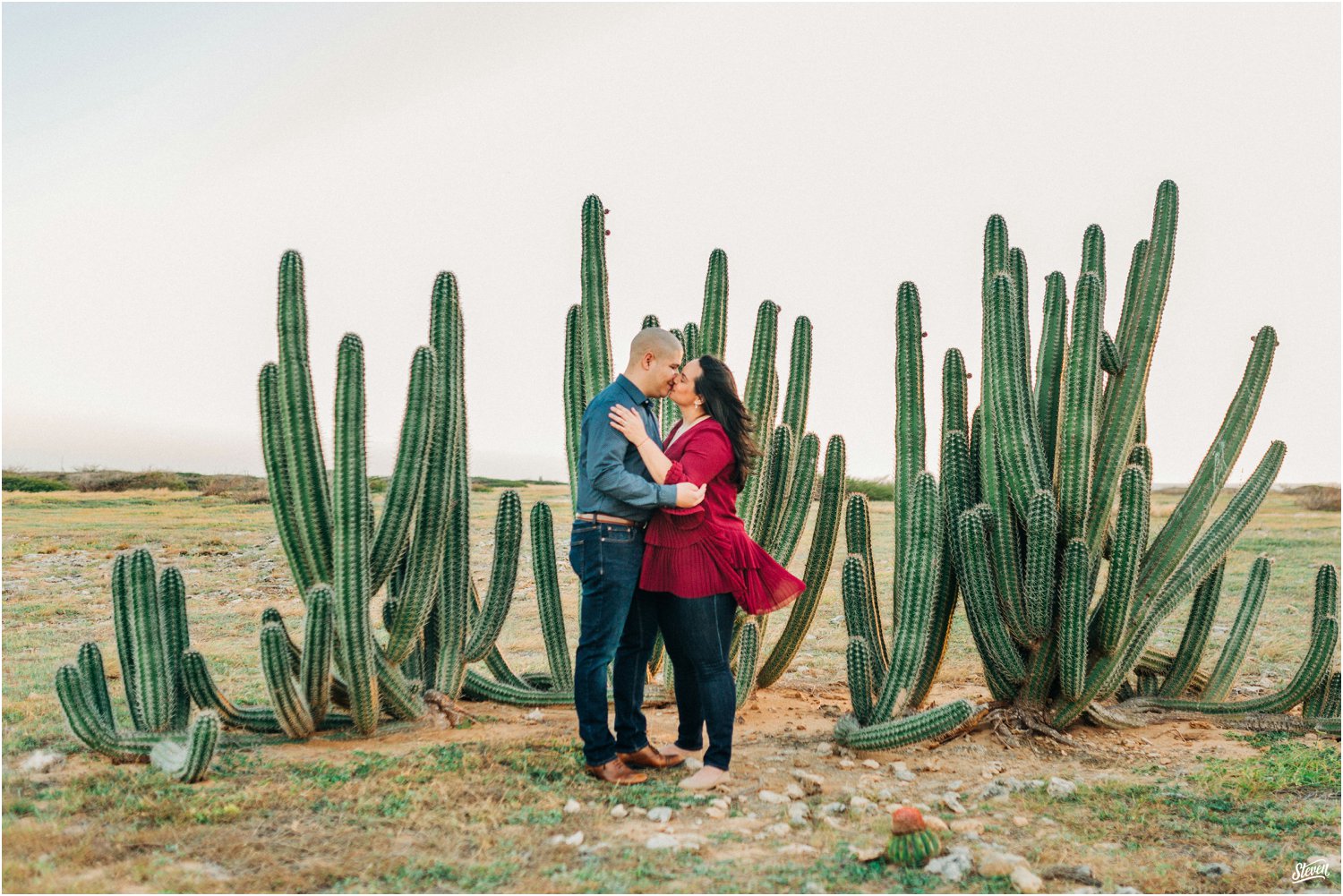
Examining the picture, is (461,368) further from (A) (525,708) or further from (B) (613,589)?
(A) (525,708)

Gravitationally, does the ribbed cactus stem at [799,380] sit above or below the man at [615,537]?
above

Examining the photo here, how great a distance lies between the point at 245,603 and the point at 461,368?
27.1ft

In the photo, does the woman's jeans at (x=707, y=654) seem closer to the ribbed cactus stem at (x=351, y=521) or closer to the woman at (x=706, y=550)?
the woman at (x=706, y=550)

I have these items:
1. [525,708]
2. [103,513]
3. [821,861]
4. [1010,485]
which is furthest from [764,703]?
[103,513]

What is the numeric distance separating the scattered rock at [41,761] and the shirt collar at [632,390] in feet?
12.5

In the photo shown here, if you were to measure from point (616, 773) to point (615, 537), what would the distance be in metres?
1.29

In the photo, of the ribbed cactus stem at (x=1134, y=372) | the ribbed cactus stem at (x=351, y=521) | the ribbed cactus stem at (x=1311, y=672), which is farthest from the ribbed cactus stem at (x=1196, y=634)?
the ribbed cactus stem at (x=351, y=521)

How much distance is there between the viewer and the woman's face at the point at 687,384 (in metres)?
5.51

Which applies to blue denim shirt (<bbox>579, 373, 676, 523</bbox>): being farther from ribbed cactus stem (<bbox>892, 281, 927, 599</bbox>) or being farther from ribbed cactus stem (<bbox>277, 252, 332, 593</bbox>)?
ribbed cactus stem (<bbox>892, 281, 927, 599</bbox>)

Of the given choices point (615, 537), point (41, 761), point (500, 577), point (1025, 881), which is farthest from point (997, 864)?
point (41, 761)

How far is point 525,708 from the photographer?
23.8 ft

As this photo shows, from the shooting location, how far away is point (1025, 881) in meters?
4.20

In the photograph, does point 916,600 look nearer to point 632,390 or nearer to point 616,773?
point 616,773

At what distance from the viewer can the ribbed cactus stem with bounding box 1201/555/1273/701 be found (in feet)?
25.2
